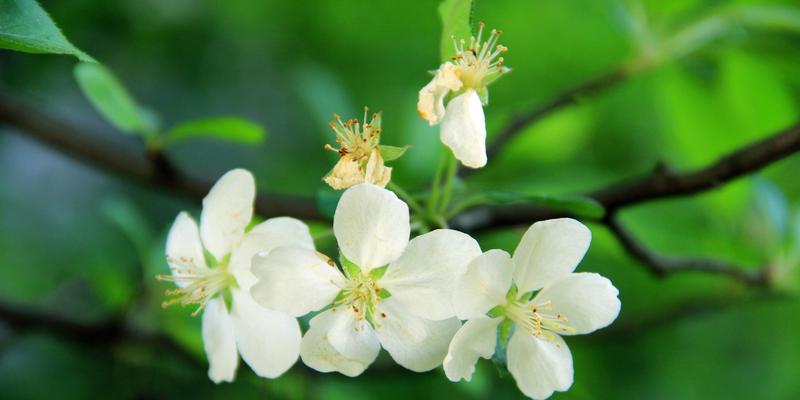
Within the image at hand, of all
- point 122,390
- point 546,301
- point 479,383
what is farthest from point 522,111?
point 122,390

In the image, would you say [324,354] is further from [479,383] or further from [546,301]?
[479,383]

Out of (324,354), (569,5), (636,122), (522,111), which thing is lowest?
(324,354)

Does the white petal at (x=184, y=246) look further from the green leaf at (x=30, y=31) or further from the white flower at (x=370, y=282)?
the green leaf at (x=30, y=31)

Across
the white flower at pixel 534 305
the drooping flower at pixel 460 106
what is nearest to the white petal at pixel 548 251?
the white flower at pixel 534 305

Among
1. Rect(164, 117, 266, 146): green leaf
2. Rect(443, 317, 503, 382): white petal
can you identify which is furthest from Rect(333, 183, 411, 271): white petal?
Rect(164, 117, 266, 146): green leaf

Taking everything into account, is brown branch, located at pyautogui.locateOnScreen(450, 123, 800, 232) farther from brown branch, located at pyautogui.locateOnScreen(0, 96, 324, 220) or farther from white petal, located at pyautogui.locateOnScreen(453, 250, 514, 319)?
brown branch, located at pyautogui.locateOnScreen(0, 96, 324, 220)
